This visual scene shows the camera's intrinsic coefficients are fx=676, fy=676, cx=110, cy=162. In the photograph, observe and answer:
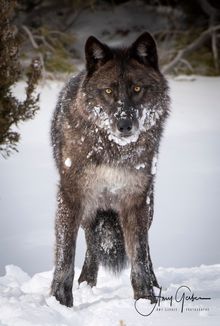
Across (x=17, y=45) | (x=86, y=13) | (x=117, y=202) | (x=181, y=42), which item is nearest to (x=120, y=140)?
(x=117, y=202)

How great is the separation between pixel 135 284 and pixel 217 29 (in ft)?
44.8

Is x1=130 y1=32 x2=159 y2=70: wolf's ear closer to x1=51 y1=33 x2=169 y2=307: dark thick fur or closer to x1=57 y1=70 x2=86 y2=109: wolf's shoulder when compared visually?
x1=51 y1=33 x2=169 y2=307: dark thick fur

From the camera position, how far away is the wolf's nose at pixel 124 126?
17.4 feet

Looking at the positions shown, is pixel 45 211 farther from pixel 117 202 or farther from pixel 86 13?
pixel 86 13

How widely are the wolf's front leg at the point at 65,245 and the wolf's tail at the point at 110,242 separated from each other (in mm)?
517

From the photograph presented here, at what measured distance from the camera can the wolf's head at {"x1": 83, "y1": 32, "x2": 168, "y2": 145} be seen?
17.7ft

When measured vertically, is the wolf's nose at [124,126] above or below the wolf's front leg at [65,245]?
above

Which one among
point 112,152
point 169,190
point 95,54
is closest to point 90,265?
point 112,152

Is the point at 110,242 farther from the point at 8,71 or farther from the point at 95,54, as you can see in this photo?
the point at 8,71

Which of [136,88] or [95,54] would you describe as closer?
[136,88]

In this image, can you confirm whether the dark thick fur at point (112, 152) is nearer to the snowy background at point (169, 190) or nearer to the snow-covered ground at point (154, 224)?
the snow-covered ground at point (154, 224)

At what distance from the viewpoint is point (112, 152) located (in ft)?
18.5

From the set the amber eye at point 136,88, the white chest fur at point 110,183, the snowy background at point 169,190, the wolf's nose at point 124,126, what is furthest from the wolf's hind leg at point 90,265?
the snowy background at point 169,190

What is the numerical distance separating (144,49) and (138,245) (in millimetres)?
1665
